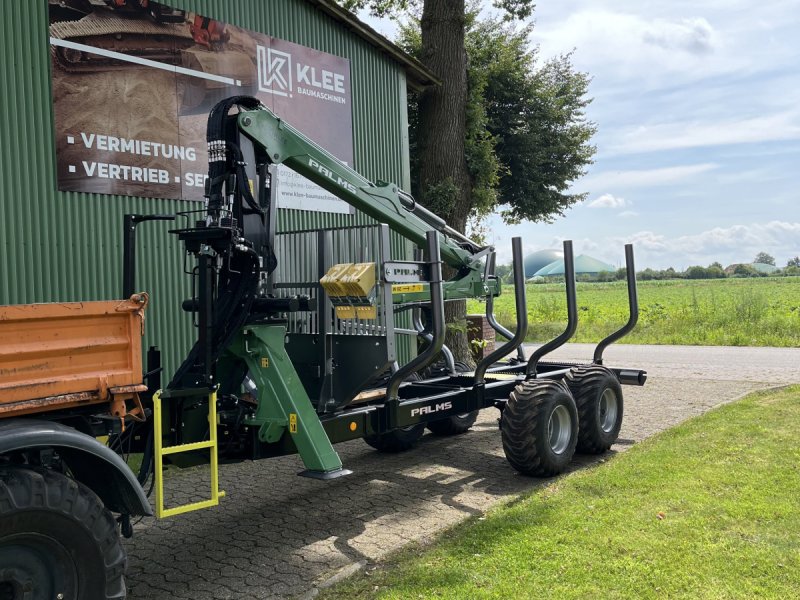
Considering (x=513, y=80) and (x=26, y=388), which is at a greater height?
(x=513, y=80)

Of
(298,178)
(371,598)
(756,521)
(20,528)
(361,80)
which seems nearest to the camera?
(20,528)

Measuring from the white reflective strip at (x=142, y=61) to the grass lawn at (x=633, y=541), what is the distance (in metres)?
6.30

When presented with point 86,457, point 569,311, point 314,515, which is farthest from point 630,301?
point 86,457

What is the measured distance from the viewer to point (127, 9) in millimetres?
8492

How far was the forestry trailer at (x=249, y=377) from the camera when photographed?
3480mm

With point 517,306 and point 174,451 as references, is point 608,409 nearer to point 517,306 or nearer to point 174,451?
point 517,306

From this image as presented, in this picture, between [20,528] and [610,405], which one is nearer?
[20,528]

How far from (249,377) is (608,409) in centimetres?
420

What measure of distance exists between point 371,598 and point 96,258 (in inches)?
211

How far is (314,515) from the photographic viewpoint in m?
6.18

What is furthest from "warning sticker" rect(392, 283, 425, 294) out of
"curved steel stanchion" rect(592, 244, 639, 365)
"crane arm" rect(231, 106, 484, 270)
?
"curved steel stanchion" rect(592, 244, 639, 365)

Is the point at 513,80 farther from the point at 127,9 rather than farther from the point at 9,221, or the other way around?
the point at 9,221

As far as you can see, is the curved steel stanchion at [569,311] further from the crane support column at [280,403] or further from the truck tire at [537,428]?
the crane support column at [280,403]

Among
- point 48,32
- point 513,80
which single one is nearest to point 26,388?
point 48,32
